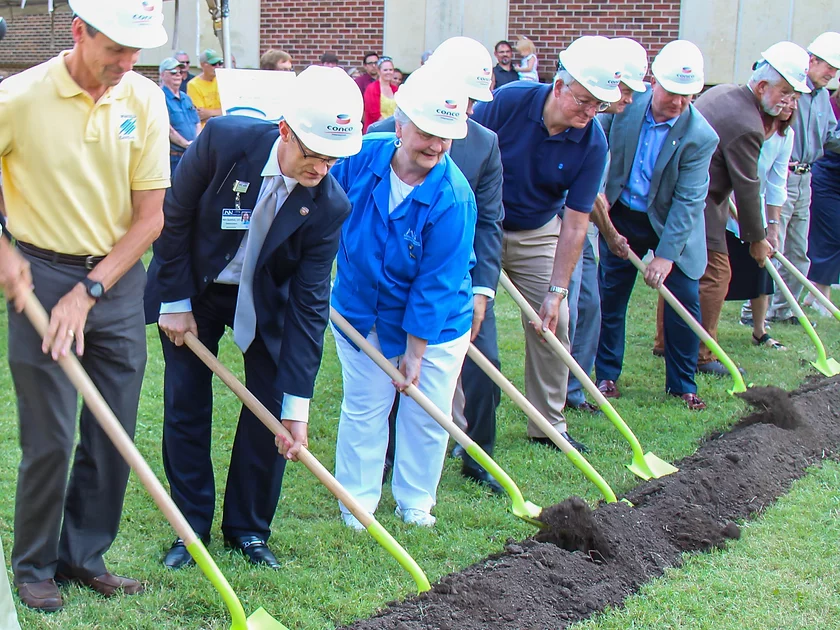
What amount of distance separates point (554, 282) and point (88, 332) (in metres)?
2.85

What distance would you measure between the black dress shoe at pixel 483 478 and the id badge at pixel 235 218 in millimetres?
2140

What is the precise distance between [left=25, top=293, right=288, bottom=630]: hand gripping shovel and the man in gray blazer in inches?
153

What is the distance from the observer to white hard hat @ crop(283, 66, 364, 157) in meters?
3.57

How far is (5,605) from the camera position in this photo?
10.5 feet

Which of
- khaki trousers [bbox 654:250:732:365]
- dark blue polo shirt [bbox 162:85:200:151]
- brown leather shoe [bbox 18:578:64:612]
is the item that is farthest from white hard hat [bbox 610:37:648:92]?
dark blue polo shirt [bbox 162:85:200:151]

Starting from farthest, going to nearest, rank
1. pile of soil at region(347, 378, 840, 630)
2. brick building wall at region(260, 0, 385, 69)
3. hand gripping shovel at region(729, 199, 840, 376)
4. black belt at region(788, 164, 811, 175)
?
brick building wall at region(260, 0, 385, 69), black belt at region(788, 164, 811, 175), hand gripping shovel at region(729, 199, 840, 376), pile of soil at region(347, 378, 840, 630)

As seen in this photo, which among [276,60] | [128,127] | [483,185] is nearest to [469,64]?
[483,185]

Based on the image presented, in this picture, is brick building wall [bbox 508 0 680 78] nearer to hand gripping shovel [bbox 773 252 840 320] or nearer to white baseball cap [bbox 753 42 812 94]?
hand gripping shovel [bbox 773 252 840 320]

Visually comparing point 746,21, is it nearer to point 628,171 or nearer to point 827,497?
point 628,171

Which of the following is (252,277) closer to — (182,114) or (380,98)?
(182,114)

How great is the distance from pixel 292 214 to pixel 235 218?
0.79 ft

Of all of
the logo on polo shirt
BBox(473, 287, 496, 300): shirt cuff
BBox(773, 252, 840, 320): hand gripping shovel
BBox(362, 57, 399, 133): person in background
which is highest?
the logo on polo shirt

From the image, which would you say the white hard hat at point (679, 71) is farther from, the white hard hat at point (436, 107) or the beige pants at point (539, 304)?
the white hard hat at point (436, 107)

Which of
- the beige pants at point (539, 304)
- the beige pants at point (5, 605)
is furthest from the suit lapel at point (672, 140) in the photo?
the beige pants at point (5, 605)
